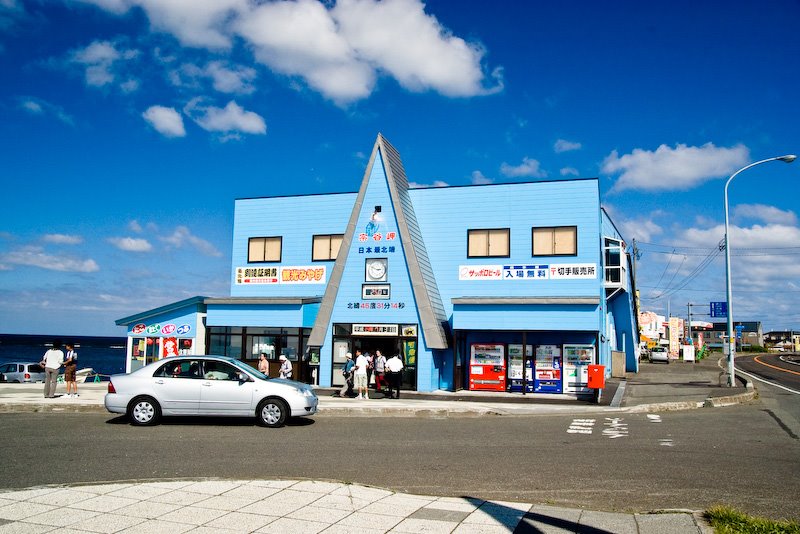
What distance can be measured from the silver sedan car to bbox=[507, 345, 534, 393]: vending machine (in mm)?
12578

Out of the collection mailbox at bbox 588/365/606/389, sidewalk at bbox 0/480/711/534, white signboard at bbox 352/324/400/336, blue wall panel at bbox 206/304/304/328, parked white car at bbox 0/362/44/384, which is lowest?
parked white car at bbox 0/362/44/384

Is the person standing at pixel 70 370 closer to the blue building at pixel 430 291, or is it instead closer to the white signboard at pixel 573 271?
the blue building at pixel 430 291

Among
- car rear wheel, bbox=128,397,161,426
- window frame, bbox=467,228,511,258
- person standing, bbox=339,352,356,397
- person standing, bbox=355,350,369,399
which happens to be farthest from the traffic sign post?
car rear wheel, bbox=128,397,161,426

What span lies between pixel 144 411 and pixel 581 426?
33.3 ft

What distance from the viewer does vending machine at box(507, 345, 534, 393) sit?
2541cm

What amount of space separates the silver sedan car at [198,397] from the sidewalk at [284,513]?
250 inches

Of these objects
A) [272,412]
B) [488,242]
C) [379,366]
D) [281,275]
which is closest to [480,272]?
[488,242]

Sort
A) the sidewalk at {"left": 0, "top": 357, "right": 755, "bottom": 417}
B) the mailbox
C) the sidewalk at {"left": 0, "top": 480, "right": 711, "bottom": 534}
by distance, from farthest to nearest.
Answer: the mailbox, the sidewalk at {"left": 0, "top": 357, "right": 755, "bottom": 417}, the sidewalk at {"left": 0, "top": 480, "right": 711, "bottom": 534}

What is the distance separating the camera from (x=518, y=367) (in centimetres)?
2561

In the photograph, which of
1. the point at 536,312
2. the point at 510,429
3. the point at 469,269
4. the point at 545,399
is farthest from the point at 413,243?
the point at 510,429

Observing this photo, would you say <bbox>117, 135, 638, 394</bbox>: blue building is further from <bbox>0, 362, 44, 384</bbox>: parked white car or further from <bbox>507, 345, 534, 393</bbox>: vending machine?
<bbox>0, 362, 44, 384</bbox>: parked white car

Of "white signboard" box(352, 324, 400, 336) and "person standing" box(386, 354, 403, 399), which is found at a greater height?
"white signboard" box(352, 324, 400, 336)

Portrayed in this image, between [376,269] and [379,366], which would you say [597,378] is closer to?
[379,366]

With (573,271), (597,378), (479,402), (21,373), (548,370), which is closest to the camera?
(479,402)
